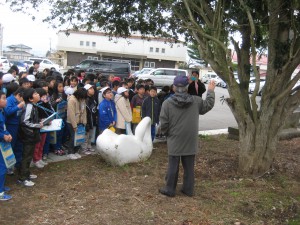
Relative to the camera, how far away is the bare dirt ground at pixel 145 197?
4273 mm

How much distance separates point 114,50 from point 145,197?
48.2 metres

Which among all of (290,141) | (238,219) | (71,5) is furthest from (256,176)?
(71,5)

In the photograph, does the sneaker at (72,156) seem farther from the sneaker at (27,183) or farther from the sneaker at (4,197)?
the sneaker at (4,197)

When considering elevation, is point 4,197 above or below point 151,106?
below

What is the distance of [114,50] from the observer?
51.7 m

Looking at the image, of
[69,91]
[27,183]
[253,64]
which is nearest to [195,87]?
[69,91]

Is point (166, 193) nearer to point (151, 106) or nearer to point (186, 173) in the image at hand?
point (186, 173)

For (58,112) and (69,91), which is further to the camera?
(69,91)

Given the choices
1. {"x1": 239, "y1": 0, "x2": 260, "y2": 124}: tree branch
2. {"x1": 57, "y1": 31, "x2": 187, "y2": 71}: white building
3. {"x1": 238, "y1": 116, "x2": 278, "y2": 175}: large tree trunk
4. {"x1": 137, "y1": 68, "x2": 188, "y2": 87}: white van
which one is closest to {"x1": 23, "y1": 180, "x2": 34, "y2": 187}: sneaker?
{"x1": 238, "y1": 116, "x2": 278, "y2": 175}: large tree trunk

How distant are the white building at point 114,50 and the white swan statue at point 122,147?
44.5m

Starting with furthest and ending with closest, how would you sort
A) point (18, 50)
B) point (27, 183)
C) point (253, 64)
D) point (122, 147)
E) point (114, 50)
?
point (18, 50) → point (114, 50) → point (122, 147) → point (253, 64) → point (27, 183)

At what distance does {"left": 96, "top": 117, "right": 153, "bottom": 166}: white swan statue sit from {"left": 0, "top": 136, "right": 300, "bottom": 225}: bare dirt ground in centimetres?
14

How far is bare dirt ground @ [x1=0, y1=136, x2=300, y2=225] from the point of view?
4.27 meters

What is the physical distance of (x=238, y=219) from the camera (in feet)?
14.4
